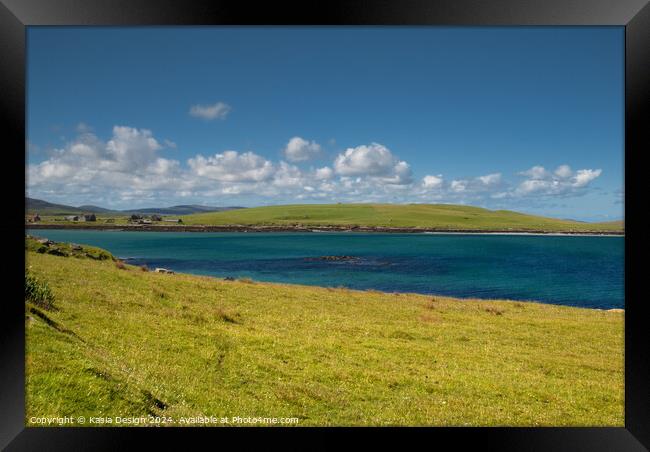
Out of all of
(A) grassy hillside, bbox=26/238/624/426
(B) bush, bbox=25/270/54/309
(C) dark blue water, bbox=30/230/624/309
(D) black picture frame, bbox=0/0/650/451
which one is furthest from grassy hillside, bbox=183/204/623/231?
(D) black picture frame, bbox=0/0/650/451

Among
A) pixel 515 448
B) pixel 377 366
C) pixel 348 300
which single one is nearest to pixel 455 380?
pixel 377 366

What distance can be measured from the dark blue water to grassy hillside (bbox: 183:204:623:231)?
1351 centimetres

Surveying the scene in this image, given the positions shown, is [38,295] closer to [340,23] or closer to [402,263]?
[340,23]

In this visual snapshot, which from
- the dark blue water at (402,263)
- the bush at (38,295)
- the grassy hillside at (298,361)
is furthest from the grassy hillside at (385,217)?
the bush at (38,295)

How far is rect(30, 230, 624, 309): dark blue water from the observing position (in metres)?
31.9

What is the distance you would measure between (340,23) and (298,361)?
6.85 meters

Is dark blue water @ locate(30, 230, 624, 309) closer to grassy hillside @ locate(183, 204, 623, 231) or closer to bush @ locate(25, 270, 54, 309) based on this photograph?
grassy hillside @ locate(183, 204, 623, 231)

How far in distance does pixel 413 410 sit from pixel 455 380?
180 centimetres

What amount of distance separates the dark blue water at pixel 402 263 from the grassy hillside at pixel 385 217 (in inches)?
532

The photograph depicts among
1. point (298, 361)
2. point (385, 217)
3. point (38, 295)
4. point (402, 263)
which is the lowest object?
point (402, 263)

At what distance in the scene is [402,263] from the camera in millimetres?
47750

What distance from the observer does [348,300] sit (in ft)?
53.7

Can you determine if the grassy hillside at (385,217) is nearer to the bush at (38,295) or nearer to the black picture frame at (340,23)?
the bush at (38,295)

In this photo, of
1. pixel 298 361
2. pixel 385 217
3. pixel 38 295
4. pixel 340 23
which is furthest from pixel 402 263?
pixel 385 217
